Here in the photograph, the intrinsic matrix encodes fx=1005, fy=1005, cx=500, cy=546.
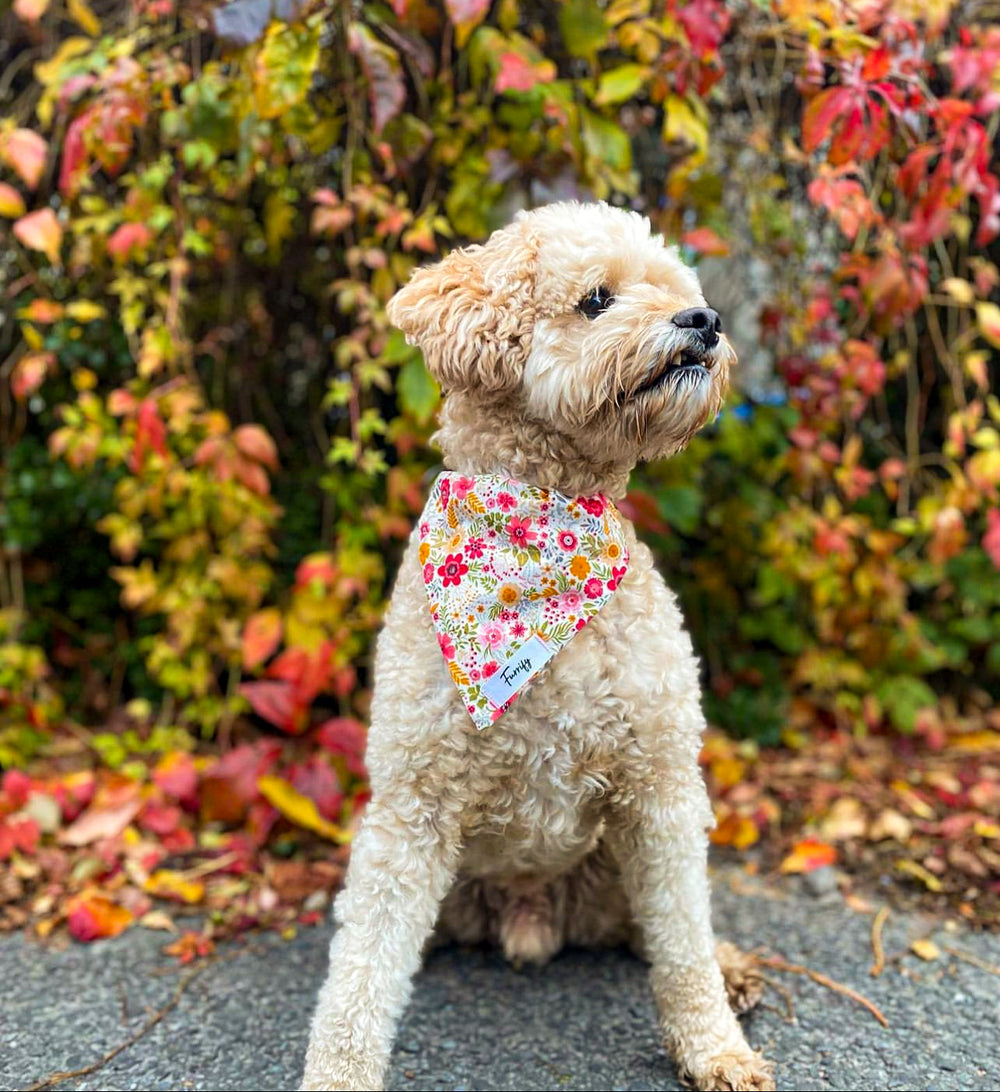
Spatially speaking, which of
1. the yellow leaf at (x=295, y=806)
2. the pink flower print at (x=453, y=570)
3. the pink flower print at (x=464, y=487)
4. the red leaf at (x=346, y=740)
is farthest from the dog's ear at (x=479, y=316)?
the yellow leaf at (x=295, y=806)

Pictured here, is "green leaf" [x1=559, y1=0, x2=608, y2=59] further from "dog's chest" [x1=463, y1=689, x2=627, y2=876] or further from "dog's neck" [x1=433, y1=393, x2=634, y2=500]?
"dog's chest" [x1=463, y1=689, x2=627, y2=876]

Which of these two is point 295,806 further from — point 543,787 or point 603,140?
point 603,140

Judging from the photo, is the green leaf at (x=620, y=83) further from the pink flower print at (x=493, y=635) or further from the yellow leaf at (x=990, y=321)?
the pink flower print at (x=493, y=635)

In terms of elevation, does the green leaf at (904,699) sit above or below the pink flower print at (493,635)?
below

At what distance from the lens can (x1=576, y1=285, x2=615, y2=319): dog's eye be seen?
186 cm

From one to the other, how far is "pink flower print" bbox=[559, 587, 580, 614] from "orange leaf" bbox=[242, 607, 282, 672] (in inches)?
60.5

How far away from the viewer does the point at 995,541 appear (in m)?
3.20

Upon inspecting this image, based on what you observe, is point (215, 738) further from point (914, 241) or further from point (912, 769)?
point (914, 241)

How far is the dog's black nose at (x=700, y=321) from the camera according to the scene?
1.77 m

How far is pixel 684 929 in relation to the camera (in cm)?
204

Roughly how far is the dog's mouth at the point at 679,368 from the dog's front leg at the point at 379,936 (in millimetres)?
877

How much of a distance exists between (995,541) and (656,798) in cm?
182

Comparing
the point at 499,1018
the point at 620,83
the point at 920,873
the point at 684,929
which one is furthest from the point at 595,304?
the point at 920,873

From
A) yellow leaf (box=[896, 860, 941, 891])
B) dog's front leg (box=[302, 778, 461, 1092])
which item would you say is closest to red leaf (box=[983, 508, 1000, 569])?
yellow leaf (box=[896, 860, 941, 891])
